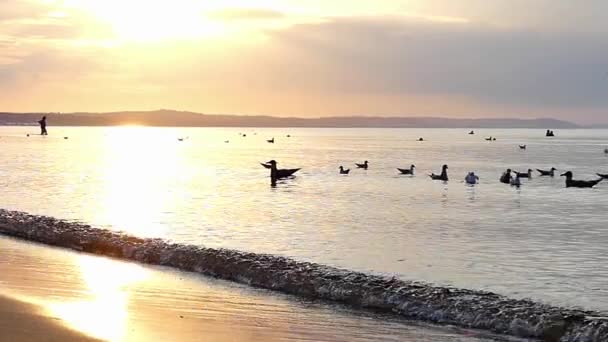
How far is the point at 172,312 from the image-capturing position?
492 inches

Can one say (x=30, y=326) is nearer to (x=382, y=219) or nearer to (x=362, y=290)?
(x=362, y=290)

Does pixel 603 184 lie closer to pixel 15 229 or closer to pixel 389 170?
pixel 389 170

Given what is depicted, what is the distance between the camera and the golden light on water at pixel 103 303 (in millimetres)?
11312

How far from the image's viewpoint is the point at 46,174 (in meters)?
51.5

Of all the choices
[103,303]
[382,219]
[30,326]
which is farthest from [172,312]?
[382,219]

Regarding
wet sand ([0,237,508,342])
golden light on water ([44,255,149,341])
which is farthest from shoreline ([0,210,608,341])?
golden light on water ([44,255,149,341])

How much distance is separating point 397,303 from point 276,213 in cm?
1677

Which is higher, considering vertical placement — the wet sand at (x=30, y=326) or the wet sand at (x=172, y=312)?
the wet sand at (x=30, y=326)

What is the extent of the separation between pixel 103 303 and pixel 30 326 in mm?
2061

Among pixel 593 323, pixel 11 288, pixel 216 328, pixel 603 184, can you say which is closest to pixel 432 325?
pixel 593 323

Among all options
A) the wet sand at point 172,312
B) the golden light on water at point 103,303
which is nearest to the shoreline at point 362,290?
the wet sand at point 172,312

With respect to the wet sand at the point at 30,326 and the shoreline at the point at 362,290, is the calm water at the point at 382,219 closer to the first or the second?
the shoreline at the point at 362,290

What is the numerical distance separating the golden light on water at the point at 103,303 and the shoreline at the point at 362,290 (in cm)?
142

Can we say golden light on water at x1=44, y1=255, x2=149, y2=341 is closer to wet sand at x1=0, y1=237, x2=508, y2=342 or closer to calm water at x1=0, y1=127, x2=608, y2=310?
wet sand at x1=0, y1=237, x2=508, y2=342
